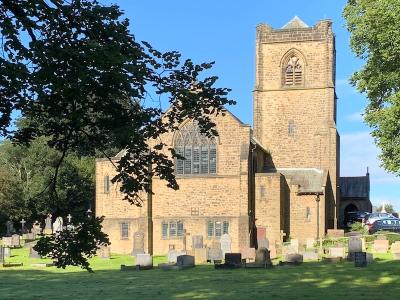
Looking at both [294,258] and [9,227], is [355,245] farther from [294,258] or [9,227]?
[9,227]

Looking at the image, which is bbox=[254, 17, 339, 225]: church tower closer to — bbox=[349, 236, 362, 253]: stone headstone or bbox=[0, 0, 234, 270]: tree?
bbox=[349, 236, 362, 253]: stone headstone

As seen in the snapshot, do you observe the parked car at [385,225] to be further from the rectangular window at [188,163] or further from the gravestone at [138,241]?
the gravestone at [138,241]

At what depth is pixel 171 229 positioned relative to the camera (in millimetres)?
40406

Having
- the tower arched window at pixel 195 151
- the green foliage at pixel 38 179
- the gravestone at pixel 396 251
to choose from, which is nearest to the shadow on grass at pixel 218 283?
the gravestone at pixel 396 251

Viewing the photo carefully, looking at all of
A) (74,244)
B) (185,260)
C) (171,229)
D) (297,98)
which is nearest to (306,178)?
(297,98)

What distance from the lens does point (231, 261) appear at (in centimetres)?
2712

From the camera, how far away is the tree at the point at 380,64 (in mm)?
27859

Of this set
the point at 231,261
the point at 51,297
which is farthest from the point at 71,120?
the point at 231,261

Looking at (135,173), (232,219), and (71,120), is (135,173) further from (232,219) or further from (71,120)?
(232,219)

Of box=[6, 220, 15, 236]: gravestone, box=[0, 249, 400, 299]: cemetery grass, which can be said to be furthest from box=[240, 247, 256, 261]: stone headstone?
box=[6, 220, 15, 236]: gravestone

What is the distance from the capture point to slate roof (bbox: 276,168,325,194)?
143ft

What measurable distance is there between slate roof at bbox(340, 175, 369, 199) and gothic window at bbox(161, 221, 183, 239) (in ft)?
107

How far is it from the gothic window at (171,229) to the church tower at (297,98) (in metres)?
10.7

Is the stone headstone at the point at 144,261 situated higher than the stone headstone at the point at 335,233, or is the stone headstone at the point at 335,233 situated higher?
the stone headstone at the point at 335,233
